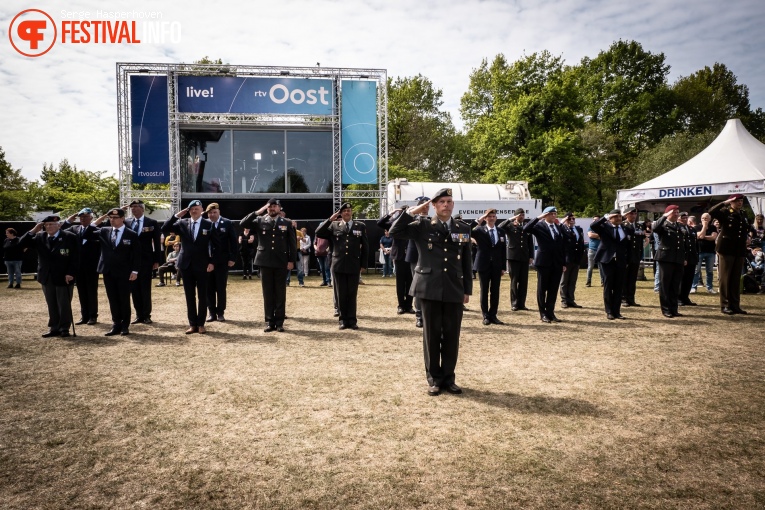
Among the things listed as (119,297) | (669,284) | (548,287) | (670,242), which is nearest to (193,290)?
(119,297)

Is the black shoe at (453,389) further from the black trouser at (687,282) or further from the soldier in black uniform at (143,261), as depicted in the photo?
the black trouser at (687,282)

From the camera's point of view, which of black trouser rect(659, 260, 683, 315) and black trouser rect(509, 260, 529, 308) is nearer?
black trouser rect(659, 260, 683, 315)

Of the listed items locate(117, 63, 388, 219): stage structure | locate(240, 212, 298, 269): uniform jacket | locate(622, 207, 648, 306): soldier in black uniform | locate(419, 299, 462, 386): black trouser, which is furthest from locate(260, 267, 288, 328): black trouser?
locate(117, 63, 388, 219): stage structure

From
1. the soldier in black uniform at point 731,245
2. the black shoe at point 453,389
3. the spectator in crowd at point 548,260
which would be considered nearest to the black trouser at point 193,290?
the black shoe at point 453,389

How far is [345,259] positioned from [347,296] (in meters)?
0.69

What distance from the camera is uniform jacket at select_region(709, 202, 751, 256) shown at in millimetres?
9961

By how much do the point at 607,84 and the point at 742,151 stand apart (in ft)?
87.8

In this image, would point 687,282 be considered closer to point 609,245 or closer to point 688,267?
point 688,267

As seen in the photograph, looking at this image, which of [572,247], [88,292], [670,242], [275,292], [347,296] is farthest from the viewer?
[572,247]

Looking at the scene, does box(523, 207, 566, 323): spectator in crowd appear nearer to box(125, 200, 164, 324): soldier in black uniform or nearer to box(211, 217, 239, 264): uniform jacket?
box(211, 217, 239, 264): uniform jacket

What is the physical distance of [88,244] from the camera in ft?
30.9

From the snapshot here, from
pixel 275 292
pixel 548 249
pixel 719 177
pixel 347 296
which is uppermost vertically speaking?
pixel 719 177

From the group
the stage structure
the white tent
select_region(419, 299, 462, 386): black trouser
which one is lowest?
select_region(419, 299, 462, 386): black trouser

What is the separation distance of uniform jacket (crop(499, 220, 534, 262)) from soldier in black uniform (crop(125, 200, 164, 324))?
7198 mm
